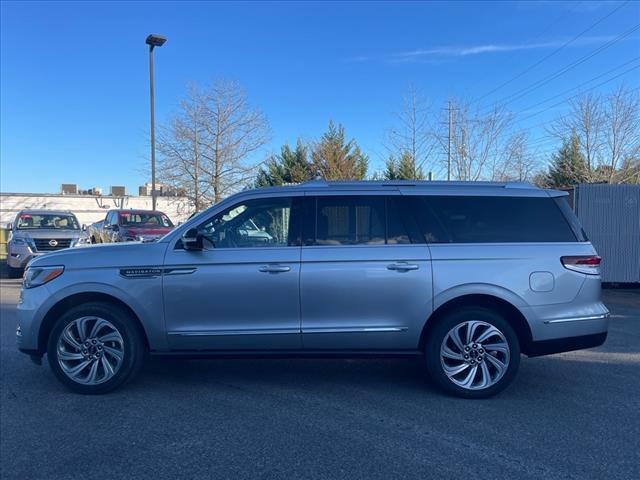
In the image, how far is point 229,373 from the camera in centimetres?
546

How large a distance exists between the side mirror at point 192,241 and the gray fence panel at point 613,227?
9009 millimetres

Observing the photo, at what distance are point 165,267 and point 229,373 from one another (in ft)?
4.77

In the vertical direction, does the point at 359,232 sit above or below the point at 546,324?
above

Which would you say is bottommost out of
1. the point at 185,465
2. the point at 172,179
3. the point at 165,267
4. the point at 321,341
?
the point at 185,465

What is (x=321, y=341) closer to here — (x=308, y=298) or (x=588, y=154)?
(x=308, y=298)

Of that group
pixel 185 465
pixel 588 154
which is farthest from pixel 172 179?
pixel 185 465

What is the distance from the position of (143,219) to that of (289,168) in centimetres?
1640

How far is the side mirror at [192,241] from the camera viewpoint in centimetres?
466

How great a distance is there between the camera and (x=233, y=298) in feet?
15.3

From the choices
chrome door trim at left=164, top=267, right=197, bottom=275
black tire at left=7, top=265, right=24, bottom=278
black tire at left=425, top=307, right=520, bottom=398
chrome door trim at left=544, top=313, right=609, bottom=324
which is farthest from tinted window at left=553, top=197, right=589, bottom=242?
black tire at left=7, top=265, right=24, bottom=278

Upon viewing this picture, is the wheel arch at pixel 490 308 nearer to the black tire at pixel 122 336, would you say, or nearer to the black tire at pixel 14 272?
the black tire at pixel 122 336

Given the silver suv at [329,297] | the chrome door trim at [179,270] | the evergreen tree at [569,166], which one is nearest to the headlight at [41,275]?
the silver suv at [329,297]

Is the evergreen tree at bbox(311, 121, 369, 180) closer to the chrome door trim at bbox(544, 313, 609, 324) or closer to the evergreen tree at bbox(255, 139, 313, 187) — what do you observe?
the evergreen tree at bbox(255, 139, 313, 187)

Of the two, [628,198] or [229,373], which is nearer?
[229,373]
